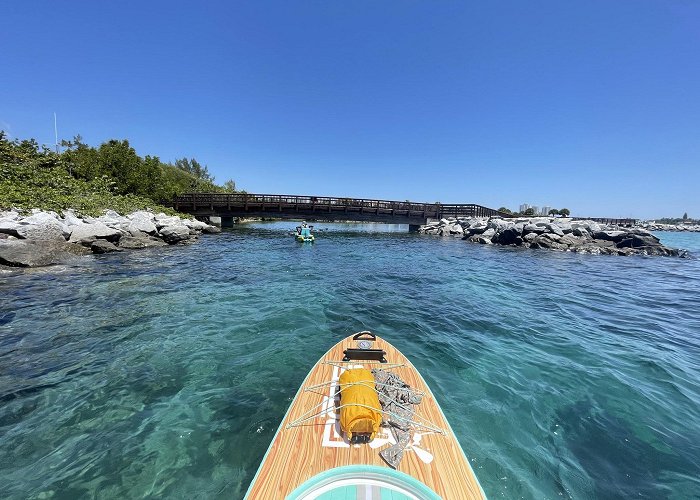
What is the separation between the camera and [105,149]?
38.3 m

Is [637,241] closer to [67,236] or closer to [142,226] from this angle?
[142,226]

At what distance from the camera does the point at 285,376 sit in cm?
623

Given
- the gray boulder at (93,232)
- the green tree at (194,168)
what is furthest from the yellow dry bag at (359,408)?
the green tree at (194,168)

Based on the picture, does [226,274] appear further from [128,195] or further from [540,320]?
[128,195]

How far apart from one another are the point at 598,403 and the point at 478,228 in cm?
3537

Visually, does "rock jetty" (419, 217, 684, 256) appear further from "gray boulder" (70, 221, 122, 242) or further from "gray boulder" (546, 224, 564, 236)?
"gray boulder" (70, 221, 122, 242)

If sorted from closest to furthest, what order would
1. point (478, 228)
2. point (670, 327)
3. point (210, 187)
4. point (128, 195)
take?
point (670, 327), point (128, 195), point (478, 228), point (210, 187)

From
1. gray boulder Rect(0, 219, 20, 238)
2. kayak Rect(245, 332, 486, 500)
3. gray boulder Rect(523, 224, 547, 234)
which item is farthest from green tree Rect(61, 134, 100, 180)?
gray boulder Rect(523, 224, 547, 234)

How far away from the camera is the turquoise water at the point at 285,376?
160 inches

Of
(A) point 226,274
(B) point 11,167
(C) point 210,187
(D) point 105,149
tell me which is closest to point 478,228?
(A) point 226,274

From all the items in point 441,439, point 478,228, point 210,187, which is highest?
point 210,187

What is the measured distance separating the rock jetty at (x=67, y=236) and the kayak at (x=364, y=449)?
1752cm

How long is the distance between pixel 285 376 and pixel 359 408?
2918mm

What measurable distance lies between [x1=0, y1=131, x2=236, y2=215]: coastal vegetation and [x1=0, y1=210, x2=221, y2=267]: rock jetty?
2205 mm
